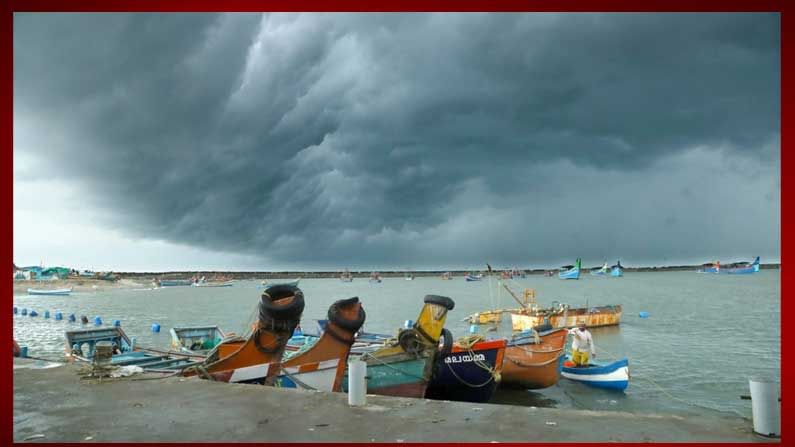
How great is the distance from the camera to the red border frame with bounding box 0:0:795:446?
450 centimetres

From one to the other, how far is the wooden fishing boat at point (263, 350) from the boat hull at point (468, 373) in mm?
4714

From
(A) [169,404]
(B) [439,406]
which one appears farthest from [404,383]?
(A) [169,404]

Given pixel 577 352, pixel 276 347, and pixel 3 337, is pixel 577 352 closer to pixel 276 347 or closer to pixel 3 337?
pixel 276 347

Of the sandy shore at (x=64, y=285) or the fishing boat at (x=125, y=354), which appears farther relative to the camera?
the sandy shore at (x=64, y=285)

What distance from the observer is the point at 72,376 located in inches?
401

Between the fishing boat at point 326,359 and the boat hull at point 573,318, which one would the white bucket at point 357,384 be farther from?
the boat hull at point 573,318

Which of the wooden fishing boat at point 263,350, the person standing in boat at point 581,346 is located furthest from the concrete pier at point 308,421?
the person standing in boat at point 581,346

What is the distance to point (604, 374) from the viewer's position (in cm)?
1755

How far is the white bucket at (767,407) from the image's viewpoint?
18.7ft

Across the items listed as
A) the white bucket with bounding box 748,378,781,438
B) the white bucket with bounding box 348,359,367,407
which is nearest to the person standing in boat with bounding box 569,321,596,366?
the white bucket with bounding box 748,378,781,438

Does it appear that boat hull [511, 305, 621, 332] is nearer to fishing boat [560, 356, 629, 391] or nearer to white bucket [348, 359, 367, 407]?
fishing boat [560, 356, 629, 391]

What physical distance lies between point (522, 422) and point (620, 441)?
123 centimetres

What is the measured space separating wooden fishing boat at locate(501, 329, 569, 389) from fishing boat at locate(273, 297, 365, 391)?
7.52 meters

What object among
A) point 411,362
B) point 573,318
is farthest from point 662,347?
point 411,362
